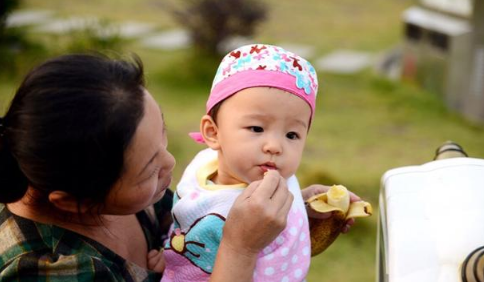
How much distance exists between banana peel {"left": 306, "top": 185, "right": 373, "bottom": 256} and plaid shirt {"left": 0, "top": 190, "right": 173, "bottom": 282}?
0.57 m

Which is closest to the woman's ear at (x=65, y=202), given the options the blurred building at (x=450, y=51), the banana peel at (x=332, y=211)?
the banana peel at (x=332, y=211)

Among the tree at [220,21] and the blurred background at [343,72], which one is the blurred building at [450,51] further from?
the tree at [220,21]

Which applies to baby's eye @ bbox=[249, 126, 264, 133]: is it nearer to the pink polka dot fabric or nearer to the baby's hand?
Result: the pink polka dot fabric

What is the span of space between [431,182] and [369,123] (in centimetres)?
457

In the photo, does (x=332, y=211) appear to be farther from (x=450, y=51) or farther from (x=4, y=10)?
(x=4, y=10)

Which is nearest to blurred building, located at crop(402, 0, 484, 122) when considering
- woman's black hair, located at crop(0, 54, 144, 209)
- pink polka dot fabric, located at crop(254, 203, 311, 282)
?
pink polka dot fabric, located at crop(254, 203, 311, 282)

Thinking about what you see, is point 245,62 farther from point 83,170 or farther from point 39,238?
point 39,238

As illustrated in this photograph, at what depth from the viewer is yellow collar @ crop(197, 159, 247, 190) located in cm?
177

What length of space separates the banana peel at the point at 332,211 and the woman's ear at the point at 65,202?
2.16ft

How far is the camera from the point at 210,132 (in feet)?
5.97

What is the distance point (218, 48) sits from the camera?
7312 mm

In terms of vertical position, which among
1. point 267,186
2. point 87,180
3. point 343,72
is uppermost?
point 87,180

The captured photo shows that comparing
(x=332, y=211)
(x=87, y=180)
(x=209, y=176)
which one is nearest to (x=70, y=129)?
(x=87, y=180)

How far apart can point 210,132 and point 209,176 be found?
13cm
